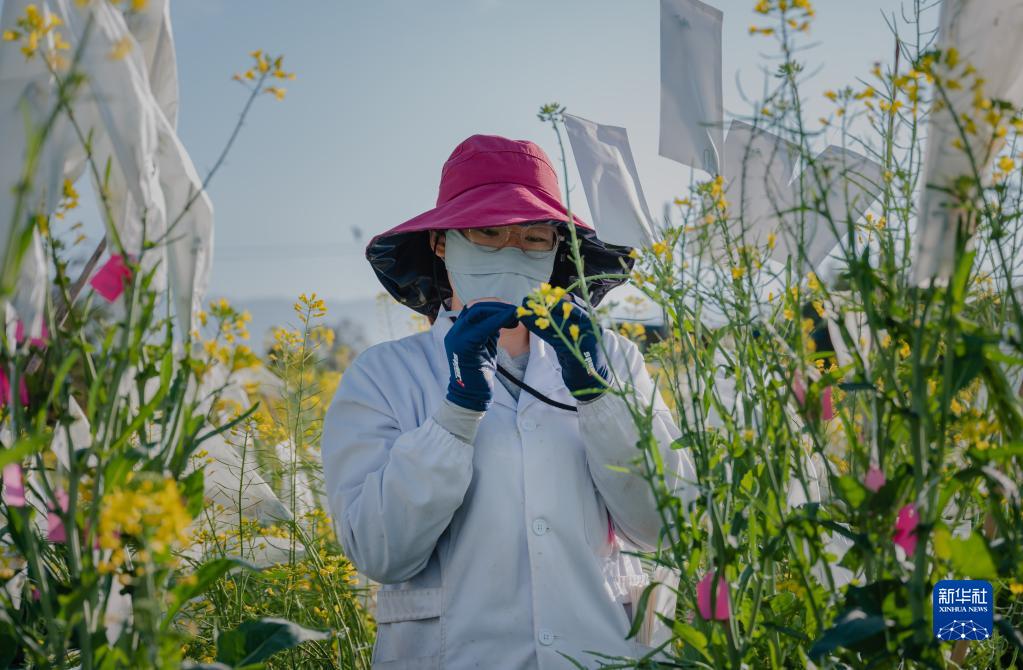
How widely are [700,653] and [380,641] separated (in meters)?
0.97

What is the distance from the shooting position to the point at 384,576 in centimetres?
181

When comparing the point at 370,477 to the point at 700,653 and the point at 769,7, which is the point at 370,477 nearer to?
the point at 700,653

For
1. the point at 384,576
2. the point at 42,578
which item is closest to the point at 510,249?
the point at 384,576

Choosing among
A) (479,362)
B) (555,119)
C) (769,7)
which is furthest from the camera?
(479,362)

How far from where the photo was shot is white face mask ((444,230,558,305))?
2041 millimetres

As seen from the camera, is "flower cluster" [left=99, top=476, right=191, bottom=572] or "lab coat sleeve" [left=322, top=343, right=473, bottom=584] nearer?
"flower cluster" [left=99, top=476, right=191, bottom=572]

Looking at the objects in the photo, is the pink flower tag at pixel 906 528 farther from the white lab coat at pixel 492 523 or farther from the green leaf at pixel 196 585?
the white lab coat at pixel 492 523

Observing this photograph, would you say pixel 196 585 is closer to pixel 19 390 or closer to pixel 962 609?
pixel 19 390

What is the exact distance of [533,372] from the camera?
2.09 meters

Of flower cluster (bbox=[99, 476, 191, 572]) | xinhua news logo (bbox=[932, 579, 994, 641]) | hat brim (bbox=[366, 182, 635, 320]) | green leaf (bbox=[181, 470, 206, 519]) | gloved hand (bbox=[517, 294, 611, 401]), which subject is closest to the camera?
flower cluster (bbox=[99, 476, 191, 572])

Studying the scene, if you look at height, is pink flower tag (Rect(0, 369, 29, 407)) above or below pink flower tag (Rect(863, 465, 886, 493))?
above

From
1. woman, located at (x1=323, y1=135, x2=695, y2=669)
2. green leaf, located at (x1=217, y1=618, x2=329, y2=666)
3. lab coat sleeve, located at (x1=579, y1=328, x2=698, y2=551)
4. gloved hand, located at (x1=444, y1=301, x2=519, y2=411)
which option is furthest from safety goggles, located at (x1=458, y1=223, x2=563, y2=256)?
green leaf, located at (x1=217, y1=618, x2=329, y2=666)

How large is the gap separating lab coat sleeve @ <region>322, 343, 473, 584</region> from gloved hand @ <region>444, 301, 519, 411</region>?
0.29 feet

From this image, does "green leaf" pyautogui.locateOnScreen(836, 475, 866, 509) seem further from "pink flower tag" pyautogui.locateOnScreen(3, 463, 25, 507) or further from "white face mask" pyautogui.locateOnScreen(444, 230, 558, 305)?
"white face mask" pyautogui.locateOnScreen(444, 230, 558, 305)
